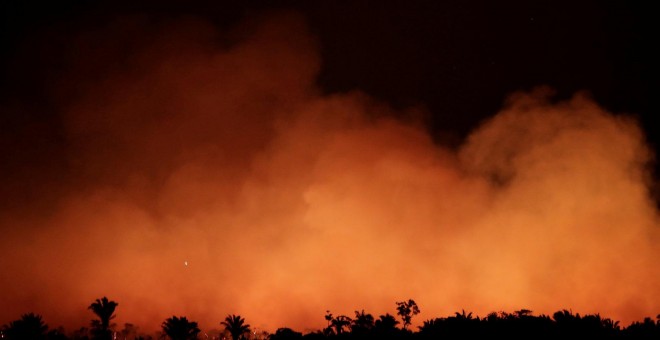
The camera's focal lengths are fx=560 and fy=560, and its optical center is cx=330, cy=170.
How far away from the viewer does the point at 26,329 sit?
36.6 m

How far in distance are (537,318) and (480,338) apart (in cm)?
384

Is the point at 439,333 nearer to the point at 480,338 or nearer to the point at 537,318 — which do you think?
the point at 480,338

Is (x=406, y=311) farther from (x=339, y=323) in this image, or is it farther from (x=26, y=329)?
(x=26, y=329)

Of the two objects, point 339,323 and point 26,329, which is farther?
point 339,323

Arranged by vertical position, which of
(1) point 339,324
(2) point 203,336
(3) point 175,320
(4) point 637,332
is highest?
(2) point 203,336

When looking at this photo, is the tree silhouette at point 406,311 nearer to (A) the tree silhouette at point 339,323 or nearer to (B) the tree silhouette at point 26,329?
(A) the tree silhouette at point 339,323

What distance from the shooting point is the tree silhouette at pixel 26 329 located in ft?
120

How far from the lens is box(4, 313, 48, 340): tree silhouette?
3647cm

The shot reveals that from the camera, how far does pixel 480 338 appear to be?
2808 centimetres

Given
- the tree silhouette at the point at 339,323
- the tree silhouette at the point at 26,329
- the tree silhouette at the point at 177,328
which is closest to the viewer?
the tree silhouette at the point at 26,329

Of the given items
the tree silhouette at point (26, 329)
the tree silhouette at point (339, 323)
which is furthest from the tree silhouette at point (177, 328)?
the tree silhouette at point (339, 323)

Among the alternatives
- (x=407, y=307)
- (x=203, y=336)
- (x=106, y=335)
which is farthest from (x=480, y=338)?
(x=203, y=336)

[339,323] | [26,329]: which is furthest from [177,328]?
[339,323]

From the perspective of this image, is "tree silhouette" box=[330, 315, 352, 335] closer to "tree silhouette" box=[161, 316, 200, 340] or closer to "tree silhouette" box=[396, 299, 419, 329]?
"tree silhouette" box=[396, 299, 419, 329]
